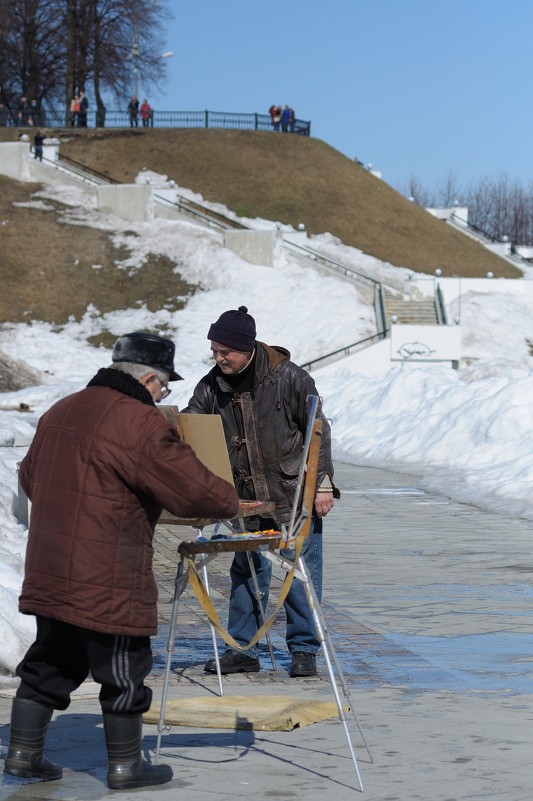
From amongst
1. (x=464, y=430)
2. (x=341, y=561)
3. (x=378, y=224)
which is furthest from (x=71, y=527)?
(x=378, y=224)

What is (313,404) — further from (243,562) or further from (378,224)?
(378,224)

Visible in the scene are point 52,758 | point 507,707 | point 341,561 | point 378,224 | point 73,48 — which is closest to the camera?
point 52,758

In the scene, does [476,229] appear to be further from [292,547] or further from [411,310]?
[292,547]

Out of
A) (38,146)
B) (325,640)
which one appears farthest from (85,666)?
(38,146)

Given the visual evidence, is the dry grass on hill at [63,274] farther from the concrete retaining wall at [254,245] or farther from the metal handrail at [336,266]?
the metal handrail at [336,266]

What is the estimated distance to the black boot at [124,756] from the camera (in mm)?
5141

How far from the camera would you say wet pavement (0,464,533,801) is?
17.1 feet

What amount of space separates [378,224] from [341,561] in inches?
2031

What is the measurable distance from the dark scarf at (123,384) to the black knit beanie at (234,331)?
5.87 ft

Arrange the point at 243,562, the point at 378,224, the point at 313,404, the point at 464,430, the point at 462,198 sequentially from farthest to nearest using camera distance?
the point at 462,198, the point at 378,224, the point at 464,430, the point at 243,562, the point at 313,404

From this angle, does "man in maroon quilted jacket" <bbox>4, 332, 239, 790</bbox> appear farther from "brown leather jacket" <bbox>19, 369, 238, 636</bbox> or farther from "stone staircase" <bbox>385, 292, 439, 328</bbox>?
"stone staircase" <bbox>385, 292, 439, 328</bbox>

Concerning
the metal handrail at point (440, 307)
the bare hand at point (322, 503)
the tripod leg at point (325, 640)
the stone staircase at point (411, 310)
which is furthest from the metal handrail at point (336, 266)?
the tripod leg at point (325, 640)

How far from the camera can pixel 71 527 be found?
509cm

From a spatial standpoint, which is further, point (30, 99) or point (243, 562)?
point (30, 99)
